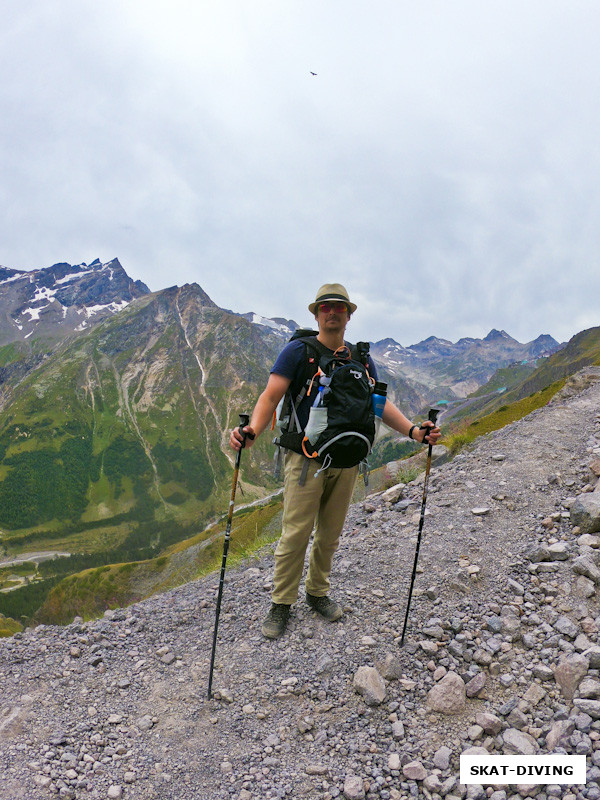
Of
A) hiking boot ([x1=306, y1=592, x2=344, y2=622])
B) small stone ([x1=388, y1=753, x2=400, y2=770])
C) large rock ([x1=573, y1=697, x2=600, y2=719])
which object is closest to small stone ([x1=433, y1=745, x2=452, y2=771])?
small stone ([x1=388, y1=753, x2=400, y2=770])

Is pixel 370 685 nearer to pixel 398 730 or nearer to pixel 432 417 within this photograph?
pixel 398 730

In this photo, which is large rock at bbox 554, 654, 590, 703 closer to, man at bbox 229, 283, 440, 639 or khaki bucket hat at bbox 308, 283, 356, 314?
man at bbox 229, 283, 440, 639

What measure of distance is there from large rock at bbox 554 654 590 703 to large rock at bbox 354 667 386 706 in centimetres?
181

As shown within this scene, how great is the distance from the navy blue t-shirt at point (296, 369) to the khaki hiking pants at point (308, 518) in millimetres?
608

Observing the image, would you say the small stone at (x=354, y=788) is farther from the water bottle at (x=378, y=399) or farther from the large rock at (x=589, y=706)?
the water bottle at (x=378, y=399)

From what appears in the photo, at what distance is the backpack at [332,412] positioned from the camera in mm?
4957

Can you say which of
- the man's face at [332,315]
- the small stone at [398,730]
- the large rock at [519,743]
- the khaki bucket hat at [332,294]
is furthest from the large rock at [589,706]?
the khaki bucket hat at [332,294]

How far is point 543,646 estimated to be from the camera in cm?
457

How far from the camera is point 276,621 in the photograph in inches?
218

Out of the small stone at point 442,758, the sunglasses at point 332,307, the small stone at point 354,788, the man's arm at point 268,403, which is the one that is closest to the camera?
the small stone at point 354,788

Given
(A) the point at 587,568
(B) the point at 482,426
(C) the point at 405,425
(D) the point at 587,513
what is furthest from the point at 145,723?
(B) the point at 482,426

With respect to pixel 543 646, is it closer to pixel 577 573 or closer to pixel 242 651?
pixel 577 573

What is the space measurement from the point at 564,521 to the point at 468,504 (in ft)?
6.43

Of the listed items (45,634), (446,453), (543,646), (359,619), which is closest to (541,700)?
(543,646)
